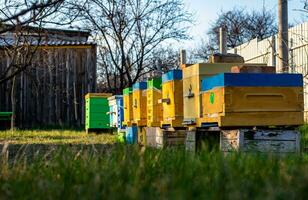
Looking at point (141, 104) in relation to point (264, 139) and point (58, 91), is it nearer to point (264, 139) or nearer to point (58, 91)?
point (264, 139)

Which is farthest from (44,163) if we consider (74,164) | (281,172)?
(281,172)

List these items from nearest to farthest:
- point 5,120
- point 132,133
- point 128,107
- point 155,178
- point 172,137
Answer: point 155,178 < point 172,137 < point 132,133 < point 128,107 < point 5,120

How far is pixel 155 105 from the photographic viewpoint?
8453mm

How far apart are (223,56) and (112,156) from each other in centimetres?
365

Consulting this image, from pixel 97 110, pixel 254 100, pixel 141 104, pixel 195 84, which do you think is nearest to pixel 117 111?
pixel 141 104

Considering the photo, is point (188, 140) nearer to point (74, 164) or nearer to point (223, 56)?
point (223, 56)

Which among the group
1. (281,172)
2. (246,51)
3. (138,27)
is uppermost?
(138,27)

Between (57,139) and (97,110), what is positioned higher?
(97,110)

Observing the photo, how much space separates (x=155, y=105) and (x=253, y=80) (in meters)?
2.75

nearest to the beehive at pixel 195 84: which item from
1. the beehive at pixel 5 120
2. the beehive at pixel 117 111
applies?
the beehive at pixel 117 111

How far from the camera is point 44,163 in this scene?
372cm

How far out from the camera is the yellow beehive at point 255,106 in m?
5.86

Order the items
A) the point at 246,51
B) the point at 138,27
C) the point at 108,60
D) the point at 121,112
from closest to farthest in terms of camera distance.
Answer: the point at 121,112
the point at 246,51
the point at 138,27
the point at 108,60

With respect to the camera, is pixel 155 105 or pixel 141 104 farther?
pixel 141 104
